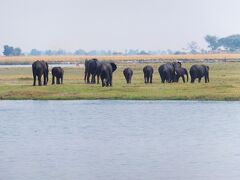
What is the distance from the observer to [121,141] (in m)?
25.7

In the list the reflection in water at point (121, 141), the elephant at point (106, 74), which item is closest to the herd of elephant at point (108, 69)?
the elephant at point (106, 74)

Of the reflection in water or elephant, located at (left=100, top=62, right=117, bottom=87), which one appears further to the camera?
elephant, located at (left=100, top=62, right=117, bottom=87)

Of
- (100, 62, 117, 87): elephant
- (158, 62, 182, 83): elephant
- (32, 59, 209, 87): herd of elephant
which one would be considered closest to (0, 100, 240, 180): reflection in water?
(100, 62, 117, 87): elephant

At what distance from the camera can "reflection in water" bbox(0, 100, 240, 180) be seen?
66.9ft

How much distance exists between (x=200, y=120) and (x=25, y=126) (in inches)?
250

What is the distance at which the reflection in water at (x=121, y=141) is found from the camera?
20.4 m

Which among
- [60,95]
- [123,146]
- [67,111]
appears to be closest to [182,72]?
[60,95]

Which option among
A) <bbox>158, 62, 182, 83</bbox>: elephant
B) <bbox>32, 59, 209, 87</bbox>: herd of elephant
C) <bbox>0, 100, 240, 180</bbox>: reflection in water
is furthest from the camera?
<bbox>158, 62, 182, 83</bbox>: elephant

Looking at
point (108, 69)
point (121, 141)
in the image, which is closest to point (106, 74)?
point (108, 69)

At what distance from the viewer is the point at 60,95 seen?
42594 millimetres

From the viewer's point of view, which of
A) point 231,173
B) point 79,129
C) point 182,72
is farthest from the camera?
point 182,72

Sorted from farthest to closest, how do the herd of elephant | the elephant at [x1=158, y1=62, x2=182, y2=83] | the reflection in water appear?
the elephant at [x1=158, y1=62, x2=182, y2=83] → the herd of elephant → the reflection in water

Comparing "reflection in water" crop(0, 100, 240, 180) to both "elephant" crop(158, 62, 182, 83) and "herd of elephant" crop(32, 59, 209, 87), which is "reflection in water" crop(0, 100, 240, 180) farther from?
"elephant" crop(158, 62, 182, 83)

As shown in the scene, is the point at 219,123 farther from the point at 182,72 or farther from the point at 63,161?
the point at 182,72
